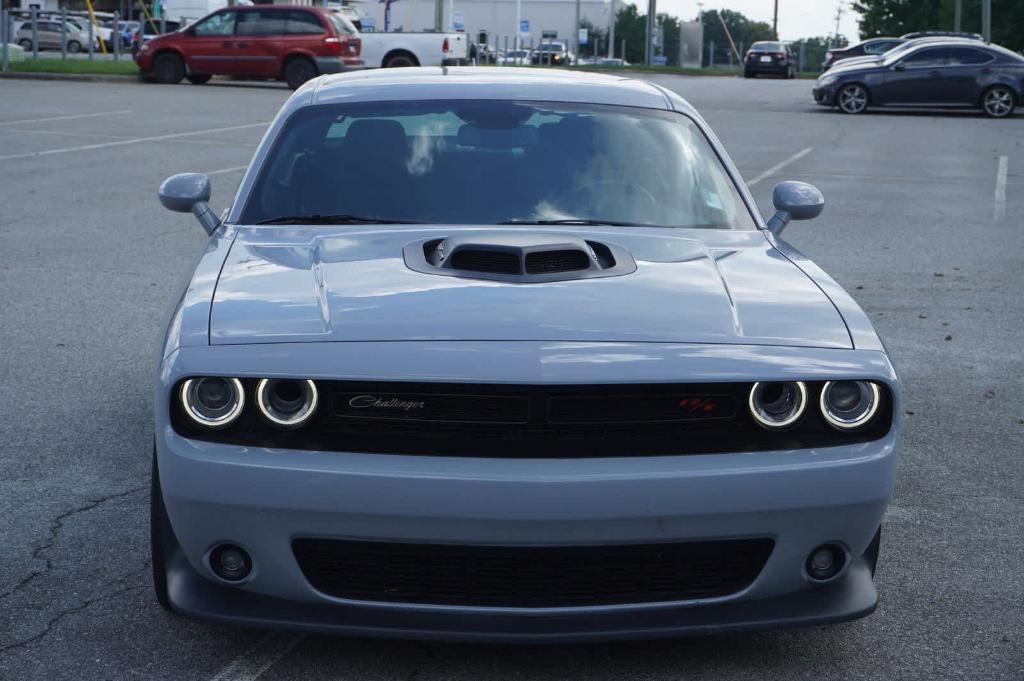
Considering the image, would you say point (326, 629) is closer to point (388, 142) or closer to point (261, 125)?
point (388, 142)

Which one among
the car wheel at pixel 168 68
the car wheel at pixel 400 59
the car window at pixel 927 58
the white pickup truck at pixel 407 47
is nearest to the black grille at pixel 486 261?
the car window at pixel 927 58

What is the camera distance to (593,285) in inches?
138

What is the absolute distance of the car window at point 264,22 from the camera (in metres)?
28.7

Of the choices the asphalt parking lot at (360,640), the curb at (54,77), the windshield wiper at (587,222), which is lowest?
the asphalt parking lot at (360,640)

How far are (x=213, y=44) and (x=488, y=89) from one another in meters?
25.7

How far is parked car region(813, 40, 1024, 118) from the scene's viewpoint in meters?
26.8

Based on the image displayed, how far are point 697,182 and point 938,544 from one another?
142 cm

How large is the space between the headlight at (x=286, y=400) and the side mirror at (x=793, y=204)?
211 cm

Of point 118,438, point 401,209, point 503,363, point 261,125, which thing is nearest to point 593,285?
point 503,363

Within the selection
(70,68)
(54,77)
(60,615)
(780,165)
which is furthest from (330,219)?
(70,68)

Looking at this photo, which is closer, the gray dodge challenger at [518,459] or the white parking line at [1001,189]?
the gray dodge challenger at [518,459]

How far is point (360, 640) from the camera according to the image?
133 inches

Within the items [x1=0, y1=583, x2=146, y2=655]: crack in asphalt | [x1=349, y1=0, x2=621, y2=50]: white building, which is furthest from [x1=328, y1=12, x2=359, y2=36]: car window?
[x1=349, y1=0, x2=621, y2=50]: white building

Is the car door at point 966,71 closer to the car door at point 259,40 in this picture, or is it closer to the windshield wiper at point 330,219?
the car door at point 259,40
